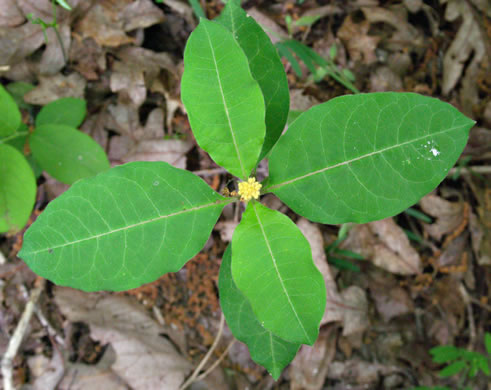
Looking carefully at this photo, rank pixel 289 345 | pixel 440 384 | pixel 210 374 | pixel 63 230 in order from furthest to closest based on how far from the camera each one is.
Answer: pixel 440 384 → pixel 210 374 → pixel 289 345 → pixel 63 230

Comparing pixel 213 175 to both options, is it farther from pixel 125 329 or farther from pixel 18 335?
pixel 18 335

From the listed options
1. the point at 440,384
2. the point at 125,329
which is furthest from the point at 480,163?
the point at 125,329

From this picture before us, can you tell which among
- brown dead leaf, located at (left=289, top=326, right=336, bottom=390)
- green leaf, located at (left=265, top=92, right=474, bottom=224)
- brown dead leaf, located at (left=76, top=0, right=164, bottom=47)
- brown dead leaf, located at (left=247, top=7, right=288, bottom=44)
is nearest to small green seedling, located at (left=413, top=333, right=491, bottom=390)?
brown dead leaf, located at (left=289, top=326, right=336, bottom=390)

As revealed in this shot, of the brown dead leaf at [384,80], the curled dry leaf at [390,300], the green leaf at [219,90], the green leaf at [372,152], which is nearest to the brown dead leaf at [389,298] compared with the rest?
the curled dry leaf at [390,300]

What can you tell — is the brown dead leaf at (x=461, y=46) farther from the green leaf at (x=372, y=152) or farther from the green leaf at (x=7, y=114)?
the green leaf at (x=7, y=114)

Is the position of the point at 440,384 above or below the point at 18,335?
below

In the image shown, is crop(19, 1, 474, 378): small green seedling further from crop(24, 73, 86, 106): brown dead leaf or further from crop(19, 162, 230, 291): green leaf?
crop(24, 73, 86, 106): brown dead leaf

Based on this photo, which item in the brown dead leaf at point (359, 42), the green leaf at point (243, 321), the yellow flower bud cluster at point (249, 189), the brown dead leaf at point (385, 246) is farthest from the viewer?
the brown dead leaf at point (359, 42)
